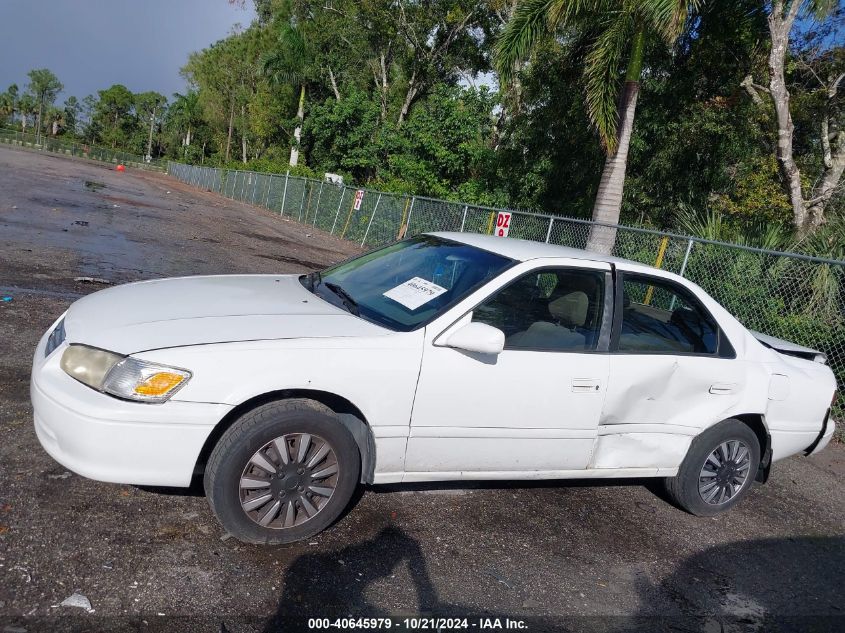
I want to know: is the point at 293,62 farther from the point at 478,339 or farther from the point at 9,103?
the point at 9,103

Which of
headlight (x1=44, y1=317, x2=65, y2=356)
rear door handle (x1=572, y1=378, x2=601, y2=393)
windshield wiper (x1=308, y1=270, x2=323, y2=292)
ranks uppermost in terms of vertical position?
windshield wiper (x1=308, y1=270, x2=323, y2=292)

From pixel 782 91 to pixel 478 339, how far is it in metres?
14.6

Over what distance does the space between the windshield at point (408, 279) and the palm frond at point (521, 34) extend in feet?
32.6

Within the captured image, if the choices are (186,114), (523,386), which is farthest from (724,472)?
(186,114)

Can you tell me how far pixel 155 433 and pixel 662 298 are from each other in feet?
10.7

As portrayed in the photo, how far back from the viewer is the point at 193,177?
194 ft

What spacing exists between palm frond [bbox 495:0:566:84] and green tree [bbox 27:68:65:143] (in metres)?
131

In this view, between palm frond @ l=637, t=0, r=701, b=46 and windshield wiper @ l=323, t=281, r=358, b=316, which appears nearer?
windshield wiper @ l=323, t=281, r=358, b=316

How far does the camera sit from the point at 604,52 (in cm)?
1313

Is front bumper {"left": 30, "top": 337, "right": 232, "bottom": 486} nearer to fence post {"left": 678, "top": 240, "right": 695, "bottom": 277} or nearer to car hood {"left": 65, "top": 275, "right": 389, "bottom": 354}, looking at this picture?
car hood {"left": 65, "top": 275, "right": 389, "bottom": 354}

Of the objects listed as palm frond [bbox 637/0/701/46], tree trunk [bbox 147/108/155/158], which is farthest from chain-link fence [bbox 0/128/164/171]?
palm frond [bbox 637/0/701/46]

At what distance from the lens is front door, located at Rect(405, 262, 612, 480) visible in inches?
142

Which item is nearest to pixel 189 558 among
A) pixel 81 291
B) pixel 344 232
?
pixel 81 291

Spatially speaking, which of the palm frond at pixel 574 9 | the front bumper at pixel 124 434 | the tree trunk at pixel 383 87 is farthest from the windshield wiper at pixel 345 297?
the tree trunk at pixel 383 87
